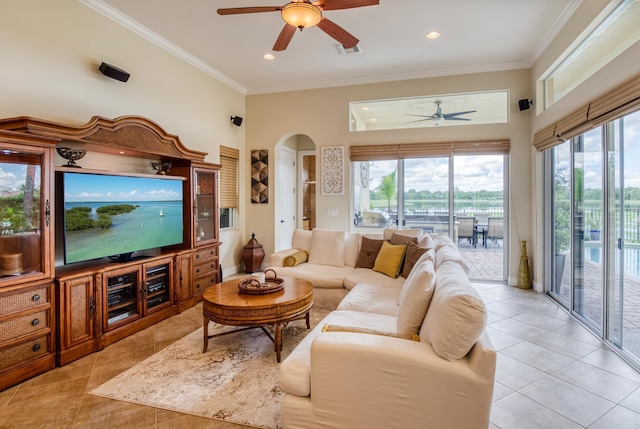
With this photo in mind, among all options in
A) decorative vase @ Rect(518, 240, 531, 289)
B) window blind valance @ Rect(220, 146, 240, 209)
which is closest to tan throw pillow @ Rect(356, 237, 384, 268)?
decorative vase @ Rect(518, 240, 531, 289)

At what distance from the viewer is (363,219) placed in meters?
5.72

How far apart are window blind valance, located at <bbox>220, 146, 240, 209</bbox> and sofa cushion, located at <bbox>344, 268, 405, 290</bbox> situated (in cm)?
273

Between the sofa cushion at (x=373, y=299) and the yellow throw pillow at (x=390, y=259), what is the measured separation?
31 cm

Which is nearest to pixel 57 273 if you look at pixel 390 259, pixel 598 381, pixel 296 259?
pixel 296 259

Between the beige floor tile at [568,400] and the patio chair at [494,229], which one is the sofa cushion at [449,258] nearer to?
the beige floor tile at [568,400]

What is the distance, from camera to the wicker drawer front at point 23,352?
7.64 feet

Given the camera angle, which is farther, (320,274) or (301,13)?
(320,274)

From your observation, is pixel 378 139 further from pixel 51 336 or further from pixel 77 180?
pixel 51 336

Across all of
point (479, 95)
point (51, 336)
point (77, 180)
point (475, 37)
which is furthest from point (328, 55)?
point (51, 336)

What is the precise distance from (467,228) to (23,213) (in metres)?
5.35

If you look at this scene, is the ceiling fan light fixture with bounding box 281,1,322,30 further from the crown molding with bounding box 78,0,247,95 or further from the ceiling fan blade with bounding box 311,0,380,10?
the crown molding with bounding box 78,0,247,95

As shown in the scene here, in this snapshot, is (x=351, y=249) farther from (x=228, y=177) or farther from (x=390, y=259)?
(x=228, y=177)

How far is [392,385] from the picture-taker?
1.64 m

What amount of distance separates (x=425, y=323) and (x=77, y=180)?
118 inches
